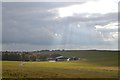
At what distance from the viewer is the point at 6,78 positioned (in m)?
52.2

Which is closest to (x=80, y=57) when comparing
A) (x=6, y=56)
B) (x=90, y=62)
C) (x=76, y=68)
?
(x=90, y=62)

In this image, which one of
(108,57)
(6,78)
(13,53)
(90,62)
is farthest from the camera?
(108,57)

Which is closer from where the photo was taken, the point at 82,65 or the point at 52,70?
the point at 52,70

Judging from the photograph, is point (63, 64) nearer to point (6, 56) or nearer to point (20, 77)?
point (6, 56)

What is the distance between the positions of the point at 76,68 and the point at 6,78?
26616mm

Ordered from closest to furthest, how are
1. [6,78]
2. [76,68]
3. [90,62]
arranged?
[6,78]
[76,68]
[90,62]

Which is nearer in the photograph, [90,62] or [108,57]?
[90,62]

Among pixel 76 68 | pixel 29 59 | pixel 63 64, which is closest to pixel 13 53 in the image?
pixel 29 59

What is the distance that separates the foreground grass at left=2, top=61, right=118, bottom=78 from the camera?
56.4 meters

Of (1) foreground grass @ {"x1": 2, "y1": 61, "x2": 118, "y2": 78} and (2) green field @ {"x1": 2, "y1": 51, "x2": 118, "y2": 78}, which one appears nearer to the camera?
(1) foreground grass @ {"x1": 2, "y1": 61, "x2": 118, "y2": 78}

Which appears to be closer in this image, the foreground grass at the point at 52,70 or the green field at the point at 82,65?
the foreground grass at the point at 52,70

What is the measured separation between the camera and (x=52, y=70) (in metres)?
65.6

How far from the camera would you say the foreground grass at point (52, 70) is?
56.4 meters

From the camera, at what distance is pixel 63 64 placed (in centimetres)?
7900
